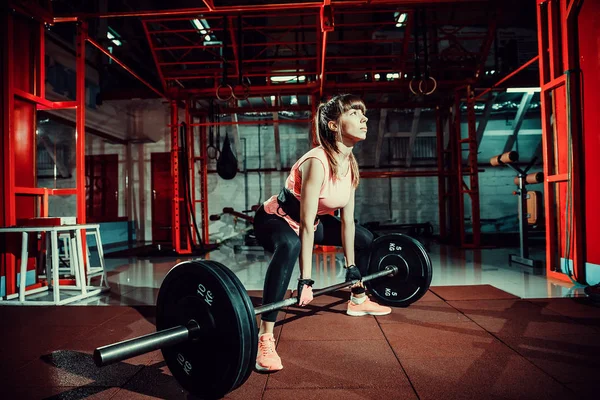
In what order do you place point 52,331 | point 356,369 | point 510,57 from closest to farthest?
1. point 356,369
2. point 52,331
3. point 510,57

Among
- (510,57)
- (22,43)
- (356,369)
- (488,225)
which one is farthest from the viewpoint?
(488,225)

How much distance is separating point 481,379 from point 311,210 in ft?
2.85

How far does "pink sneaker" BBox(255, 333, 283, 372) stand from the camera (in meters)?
1.39

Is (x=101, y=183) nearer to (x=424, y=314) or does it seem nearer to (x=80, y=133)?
(x=80, y=133)

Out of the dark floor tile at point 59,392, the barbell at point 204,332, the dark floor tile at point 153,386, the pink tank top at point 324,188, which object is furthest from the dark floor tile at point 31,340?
the pink tank top at point 324,188

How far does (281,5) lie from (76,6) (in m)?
4.49

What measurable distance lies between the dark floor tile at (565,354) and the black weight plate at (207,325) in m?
1.15

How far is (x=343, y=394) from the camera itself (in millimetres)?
1190

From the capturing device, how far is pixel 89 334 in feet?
6.27

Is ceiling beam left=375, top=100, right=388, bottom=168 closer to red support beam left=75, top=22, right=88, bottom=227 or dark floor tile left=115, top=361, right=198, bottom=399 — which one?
red support beam left=75, top=22, right=88, bottom=227

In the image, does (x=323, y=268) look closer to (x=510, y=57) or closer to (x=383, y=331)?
(x=383, y=331)

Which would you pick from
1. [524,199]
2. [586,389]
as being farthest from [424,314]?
[524,199]

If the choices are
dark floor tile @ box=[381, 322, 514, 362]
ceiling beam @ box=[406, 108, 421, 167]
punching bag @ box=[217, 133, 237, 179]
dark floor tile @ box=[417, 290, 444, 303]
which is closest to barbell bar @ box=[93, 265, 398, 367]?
dark floor tile @ box=[381, 322, 514, 362]

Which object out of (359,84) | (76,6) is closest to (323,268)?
(359,84)
